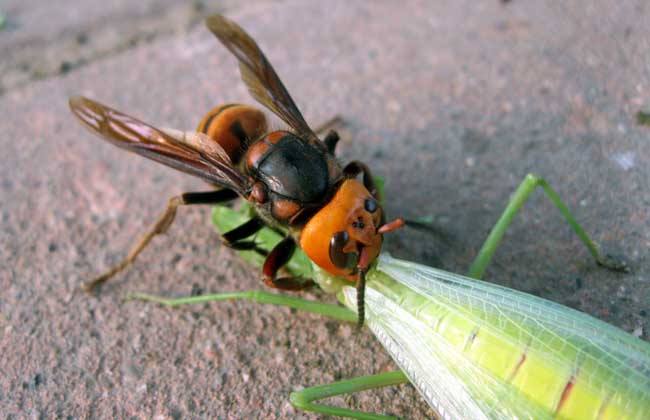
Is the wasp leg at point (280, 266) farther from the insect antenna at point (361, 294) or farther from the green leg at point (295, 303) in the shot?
the insect antenna at point (361, 294)

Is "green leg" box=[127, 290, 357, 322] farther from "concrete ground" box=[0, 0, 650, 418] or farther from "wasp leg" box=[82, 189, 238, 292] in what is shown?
"wasp leg" box=[82, 189, 238, 292]

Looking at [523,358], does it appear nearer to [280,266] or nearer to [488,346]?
[488,346]

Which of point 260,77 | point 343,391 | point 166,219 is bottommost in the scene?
point 166,219

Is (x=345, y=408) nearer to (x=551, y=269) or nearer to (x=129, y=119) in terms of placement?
Answer: (x=551, y=269)

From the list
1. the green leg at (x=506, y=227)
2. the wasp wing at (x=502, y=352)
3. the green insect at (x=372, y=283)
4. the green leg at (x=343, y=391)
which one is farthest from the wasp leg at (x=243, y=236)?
the green leg at (x=506, y=227)

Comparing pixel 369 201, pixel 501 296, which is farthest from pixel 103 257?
pixel 501 296

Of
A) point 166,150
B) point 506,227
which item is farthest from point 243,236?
point 506,227
